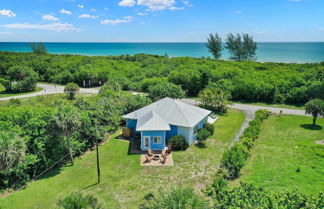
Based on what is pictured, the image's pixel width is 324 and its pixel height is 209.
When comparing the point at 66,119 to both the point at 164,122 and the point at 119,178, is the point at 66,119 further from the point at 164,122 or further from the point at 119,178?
the point at 164,122

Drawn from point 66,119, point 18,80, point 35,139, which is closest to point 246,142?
point 66,119

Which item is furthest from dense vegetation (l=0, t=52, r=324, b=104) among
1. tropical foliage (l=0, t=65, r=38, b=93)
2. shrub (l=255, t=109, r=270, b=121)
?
shrub (l=255, t=109, r=270, b=121)

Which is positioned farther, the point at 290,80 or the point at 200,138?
the point at 290,80

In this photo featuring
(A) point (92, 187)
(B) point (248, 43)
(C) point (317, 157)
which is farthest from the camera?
(B) point (248, 43)

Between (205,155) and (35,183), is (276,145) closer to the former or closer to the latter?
(205,155)

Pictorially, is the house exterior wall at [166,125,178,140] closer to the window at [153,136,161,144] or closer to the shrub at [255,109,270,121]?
the window at [153,136,161,144]

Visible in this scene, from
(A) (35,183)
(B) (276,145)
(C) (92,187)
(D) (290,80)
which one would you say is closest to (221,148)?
(B) (276,145)

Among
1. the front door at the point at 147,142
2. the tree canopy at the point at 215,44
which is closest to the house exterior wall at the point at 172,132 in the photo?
the front door at the point at 147,142
